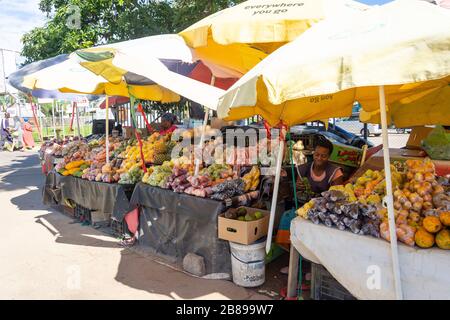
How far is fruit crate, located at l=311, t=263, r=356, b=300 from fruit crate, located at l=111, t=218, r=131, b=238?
3.12 meters

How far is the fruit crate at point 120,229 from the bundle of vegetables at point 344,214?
3289 mm

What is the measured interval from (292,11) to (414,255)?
265cm

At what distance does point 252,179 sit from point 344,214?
187 cm

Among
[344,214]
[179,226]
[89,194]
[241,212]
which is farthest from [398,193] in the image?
[89,194]

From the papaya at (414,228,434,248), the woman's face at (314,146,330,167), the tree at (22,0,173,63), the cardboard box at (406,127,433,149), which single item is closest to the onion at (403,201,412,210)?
the papaya at (414,228,434,248)

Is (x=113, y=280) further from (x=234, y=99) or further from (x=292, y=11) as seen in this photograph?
(x=292, y=11)

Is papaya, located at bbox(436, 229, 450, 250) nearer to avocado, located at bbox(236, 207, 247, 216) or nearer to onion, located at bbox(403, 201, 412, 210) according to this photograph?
onion, located at bbox(403, 201, 412, 210)

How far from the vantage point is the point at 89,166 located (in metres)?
6.52

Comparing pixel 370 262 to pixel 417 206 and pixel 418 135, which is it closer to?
pixel 417 206

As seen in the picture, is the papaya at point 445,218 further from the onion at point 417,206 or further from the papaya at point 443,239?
the onion at point 417,206

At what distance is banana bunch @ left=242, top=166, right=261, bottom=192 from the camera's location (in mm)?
4590

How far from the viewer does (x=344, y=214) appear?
2.93 metres

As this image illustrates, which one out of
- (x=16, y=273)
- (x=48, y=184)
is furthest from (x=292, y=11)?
(x=48, y=184)
